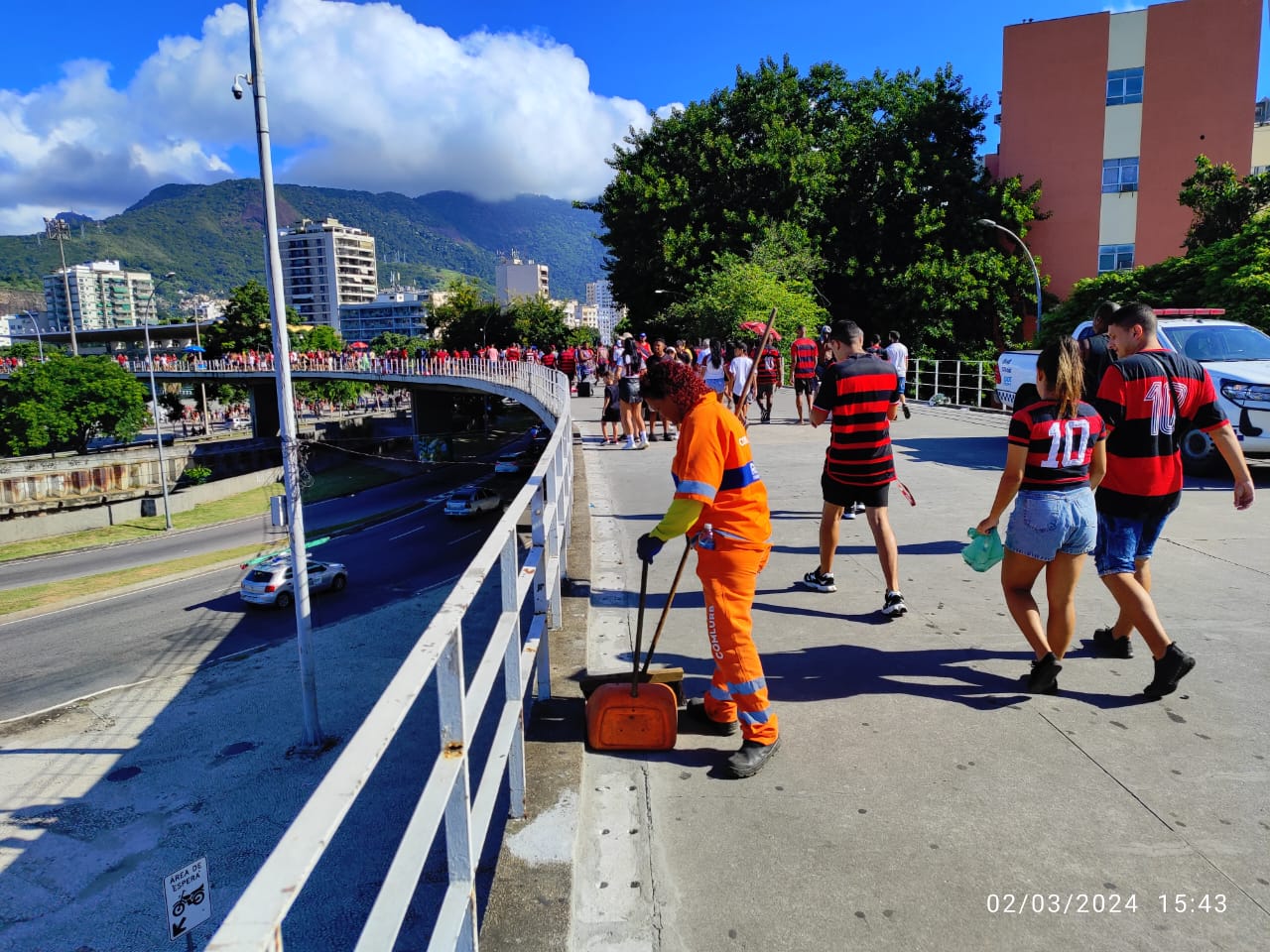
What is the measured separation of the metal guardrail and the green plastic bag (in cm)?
236

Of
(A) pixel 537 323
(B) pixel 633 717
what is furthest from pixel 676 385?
(A) pixel 537 323

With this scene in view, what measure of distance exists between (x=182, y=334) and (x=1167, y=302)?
14806cm

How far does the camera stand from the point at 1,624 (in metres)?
25.2

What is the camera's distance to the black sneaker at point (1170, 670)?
395 cm

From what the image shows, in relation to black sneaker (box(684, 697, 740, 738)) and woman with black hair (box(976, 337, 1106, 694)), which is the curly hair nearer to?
black sneaker (box(684, 697, 740, 738))

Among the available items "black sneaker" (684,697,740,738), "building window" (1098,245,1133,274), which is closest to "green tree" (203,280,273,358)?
"building window" (1098,245,1133,274)

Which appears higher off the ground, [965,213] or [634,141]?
[634,141]

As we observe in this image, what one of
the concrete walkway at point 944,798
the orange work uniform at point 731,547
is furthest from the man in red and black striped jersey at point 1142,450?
the orange work uniform at point 731,547

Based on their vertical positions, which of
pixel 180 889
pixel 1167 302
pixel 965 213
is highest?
pixel 965 213

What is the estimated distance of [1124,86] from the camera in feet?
103

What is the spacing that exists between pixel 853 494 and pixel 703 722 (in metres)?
2.22

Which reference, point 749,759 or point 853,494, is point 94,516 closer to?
point 853,494

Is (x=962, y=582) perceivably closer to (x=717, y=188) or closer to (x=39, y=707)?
(x=39, y=707)

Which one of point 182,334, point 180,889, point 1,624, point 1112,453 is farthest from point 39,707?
point 182,334
